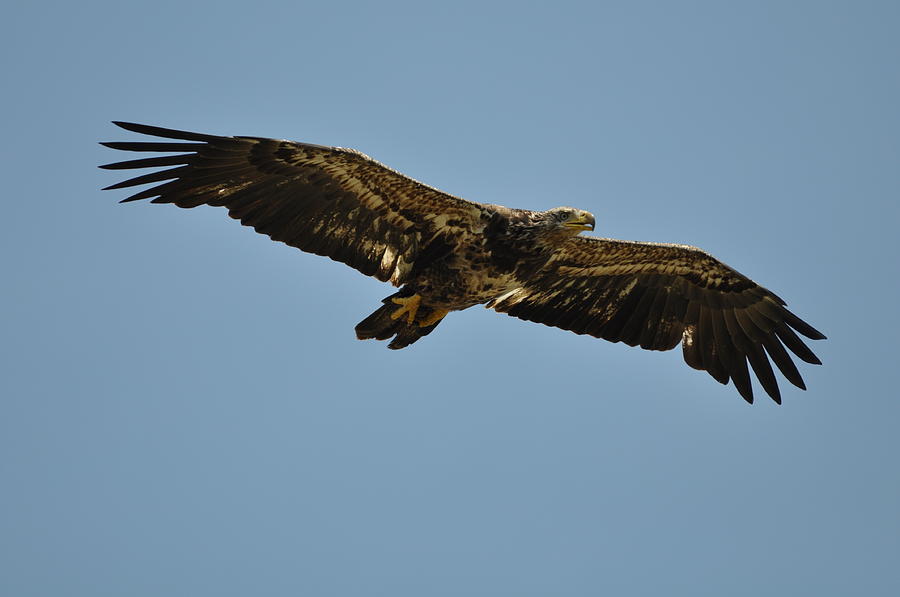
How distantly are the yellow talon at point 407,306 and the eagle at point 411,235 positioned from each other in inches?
0.6

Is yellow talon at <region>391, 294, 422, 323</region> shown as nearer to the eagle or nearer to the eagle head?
the eagle

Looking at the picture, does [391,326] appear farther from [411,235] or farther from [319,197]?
[319,197]

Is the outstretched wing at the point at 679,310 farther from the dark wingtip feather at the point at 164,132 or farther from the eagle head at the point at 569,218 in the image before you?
the dark wingtip feather at the point at 164,132

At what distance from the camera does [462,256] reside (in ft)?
50.3

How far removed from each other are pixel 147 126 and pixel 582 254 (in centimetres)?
659

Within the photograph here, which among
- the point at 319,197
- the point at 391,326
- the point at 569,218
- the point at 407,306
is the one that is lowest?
the point at 391,326

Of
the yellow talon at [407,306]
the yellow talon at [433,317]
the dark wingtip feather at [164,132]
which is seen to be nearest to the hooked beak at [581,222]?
→ the yellow talon at [433,317]

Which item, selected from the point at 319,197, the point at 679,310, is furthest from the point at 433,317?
the point at 679,310

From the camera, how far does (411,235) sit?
15.5 meters

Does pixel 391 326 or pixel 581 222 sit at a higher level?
pixel 581 222

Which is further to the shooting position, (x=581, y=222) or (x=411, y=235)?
(x=411, y=235)

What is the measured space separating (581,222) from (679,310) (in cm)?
346

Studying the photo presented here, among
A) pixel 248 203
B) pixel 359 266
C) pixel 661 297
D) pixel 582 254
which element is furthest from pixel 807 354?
pixel 248 203

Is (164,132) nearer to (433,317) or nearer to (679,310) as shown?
(433,317)
